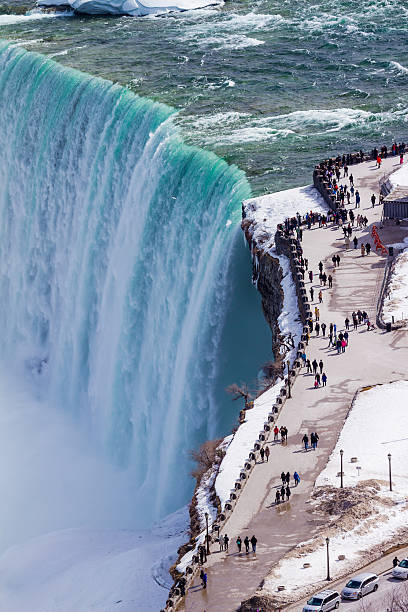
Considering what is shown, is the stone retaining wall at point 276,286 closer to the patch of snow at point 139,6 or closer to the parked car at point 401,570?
the parked car at point 401,570

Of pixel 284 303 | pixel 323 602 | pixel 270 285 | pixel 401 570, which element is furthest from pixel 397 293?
pixel 323 602

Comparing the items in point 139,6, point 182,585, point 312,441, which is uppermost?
point 139,6

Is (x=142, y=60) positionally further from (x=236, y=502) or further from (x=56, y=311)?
(x=236, y=502)

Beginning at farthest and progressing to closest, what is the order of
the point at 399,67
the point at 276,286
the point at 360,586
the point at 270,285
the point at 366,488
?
1. the point at 399,67
2. the point at 270,285
3. the point at 276,286
4. the point at 366,488
5. the point at 360,586

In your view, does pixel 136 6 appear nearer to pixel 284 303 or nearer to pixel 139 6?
pixel 139 6

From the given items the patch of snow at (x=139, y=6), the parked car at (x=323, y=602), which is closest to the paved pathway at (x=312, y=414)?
the parked car at (x=323, y=602)

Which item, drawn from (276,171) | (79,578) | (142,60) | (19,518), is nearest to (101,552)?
(79,578)
